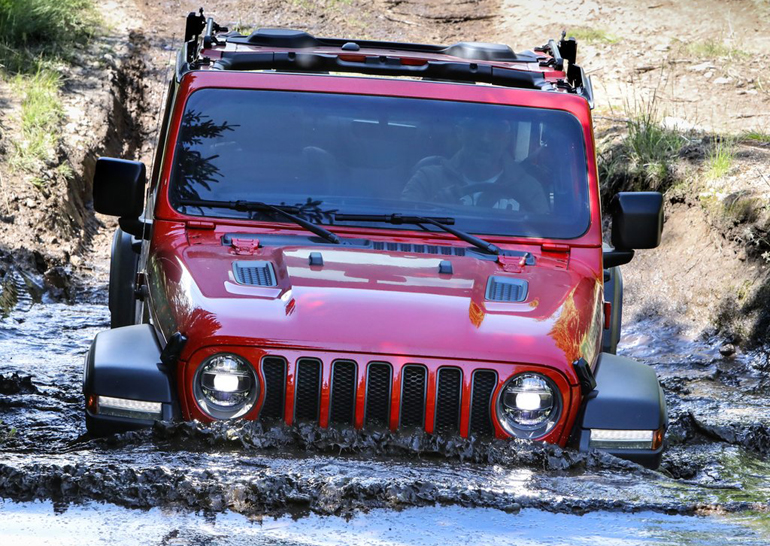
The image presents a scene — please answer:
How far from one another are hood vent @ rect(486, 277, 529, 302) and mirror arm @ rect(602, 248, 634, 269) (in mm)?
893

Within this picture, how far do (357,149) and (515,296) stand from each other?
1066 mm

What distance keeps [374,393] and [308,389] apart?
0.22 metres

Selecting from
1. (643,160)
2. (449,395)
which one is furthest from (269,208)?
(643,160)

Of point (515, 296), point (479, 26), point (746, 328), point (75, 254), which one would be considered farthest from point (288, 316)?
point (479, 26)

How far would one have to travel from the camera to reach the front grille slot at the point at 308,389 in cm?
373

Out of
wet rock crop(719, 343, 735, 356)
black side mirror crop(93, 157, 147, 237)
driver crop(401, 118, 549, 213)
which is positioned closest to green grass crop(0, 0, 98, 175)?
black side mirror crop(93, 157, 147, 237)

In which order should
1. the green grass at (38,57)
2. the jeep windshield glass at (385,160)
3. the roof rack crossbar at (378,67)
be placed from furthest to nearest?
the green grass at (38,57) < the roof rack crossbar at (378,67) < the jeep windshield glass at (385,160)

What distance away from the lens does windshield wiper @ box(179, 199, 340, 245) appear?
449 cm

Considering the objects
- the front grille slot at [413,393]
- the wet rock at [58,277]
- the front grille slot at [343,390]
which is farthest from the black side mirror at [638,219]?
the wet rock at [58,277]

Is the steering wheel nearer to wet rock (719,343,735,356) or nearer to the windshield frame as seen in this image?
the windshield frame

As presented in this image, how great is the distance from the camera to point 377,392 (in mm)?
3756

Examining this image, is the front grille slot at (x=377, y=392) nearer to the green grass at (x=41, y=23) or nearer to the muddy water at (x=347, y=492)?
the muddy water at (x=347, y=492)

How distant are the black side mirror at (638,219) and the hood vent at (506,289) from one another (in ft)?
2.74

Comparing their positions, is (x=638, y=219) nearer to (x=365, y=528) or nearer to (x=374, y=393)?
(x=374, y=393)
